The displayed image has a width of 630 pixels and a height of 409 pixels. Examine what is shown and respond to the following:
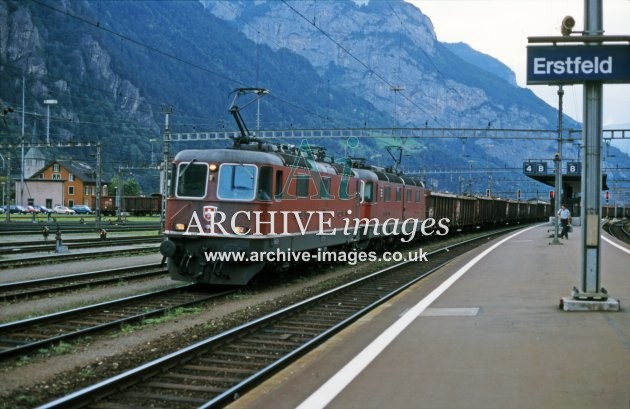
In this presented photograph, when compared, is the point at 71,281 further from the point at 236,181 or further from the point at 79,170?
the point at 79,170

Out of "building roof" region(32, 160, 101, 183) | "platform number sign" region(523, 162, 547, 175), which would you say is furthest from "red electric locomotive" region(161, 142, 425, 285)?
"building roof" region(32, 160, 101, 183)

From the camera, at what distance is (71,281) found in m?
16.0

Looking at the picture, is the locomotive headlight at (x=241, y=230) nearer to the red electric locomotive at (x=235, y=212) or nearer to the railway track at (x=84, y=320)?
the red electric locomotive at (x=235, y=212)

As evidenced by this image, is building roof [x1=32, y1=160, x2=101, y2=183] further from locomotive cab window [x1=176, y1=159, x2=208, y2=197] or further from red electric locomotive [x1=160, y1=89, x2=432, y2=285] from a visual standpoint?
locomotive cab window [x1=176, y1=159, x2=208, y2=197]

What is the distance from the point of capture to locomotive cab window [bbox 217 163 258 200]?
13875 millimetres

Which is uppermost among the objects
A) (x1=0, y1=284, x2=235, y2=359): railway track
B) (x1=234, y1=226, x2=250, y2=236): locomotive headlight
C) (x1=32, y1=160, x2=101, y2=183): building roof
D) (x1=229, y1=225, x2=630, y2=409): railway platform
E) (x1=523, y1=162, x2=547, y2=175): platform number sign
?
(x1=32, y1=160, x2=101, y2=183): building roof

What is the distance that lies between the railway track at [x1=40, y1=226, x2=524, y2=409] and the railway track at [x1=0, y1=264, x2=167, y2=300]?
580 centimetres

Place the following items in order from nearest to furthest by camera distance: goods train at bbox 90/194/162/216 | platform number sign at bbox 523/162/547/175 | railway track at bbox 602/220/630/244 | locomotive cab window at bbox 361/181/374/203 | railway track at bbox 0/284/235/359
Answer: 1. railway track at bbox 0/284/235/359
2. locomotive cab window at bbox 361/181/374/203
3. railway track at bbox 602/220/630/244
4. platform number sign at bbox 523/162/547/175
5. goods train at bbox 90/194/162/216

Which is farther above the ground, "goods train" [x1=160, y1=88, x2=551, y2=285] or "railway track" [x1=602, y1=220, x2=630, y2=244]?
"goods train" [x1=160, y1=88, x2=551, y2=285]

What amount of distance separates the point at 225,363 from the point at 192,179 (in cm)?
698

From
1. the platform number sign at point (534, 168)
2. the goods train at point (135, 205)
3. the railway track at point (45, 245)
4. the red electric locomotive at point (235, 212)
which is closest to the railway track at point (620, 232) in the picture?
the platform number sign at point (534, 168)

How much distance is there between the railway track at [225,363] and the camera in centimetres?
637

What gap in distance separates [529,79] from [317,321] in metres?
5.05

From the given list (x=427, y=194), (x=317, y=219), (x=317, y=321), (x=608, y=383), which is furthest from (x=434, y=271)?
(x=427, y=194)
